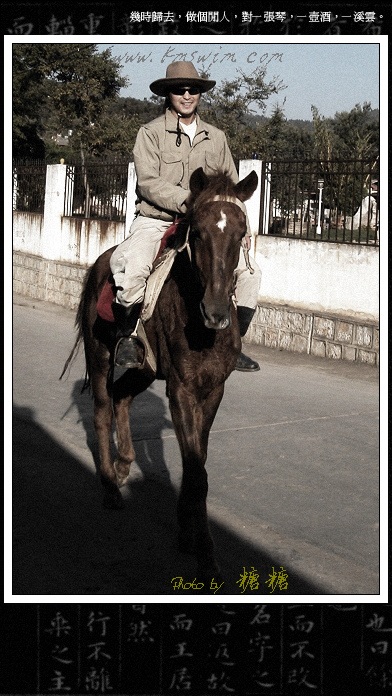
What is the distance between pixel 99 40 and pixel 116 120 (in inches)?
1042

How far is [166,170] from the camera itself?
19.5 ft

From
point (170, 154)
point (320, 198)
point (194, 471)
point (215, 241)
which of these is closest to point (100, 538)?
point (194, 471)

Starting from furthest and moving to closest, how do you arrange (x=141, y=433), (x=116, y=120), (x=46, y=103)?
1. (x=116, y=120)
2. (x=46, y=103)
3. (x=141, y=433)

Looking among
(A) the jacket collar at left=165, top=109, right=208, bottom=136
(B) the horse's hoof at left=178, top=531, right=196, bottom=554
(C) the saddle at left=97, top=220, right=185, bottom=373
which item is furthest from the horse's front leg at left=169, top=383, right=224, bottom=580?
(A) the jacket collar at left=165, top=109, right=208, bottom=136

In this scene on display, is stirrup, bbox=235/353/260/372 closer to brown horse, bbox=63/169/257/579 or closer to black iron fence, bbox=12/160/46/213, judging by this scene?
brown horse, bbox=63/169/257/579

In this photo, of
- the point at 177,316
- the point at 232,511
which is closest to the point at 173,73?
the point at 177,316

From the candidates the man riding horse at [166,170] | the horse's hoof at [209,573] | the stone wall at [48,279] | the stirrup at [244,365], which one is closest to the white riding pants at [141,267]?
the man riding horse at [166,170]

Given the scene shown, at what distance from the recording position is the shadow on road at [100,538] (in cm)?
507

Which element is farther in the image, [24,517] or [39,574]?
[24,517]

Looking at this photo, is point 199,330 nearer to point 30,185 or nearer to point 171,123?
point 171,123

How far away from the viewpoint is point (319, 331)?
1277cm

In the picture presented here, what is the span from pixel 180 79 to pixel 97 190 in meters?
13.2

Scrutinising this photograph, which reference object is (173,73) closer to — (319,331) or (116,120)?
(319,331)

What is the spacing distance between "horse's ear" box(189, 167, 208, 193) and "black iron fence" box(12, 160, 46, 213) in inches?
637
